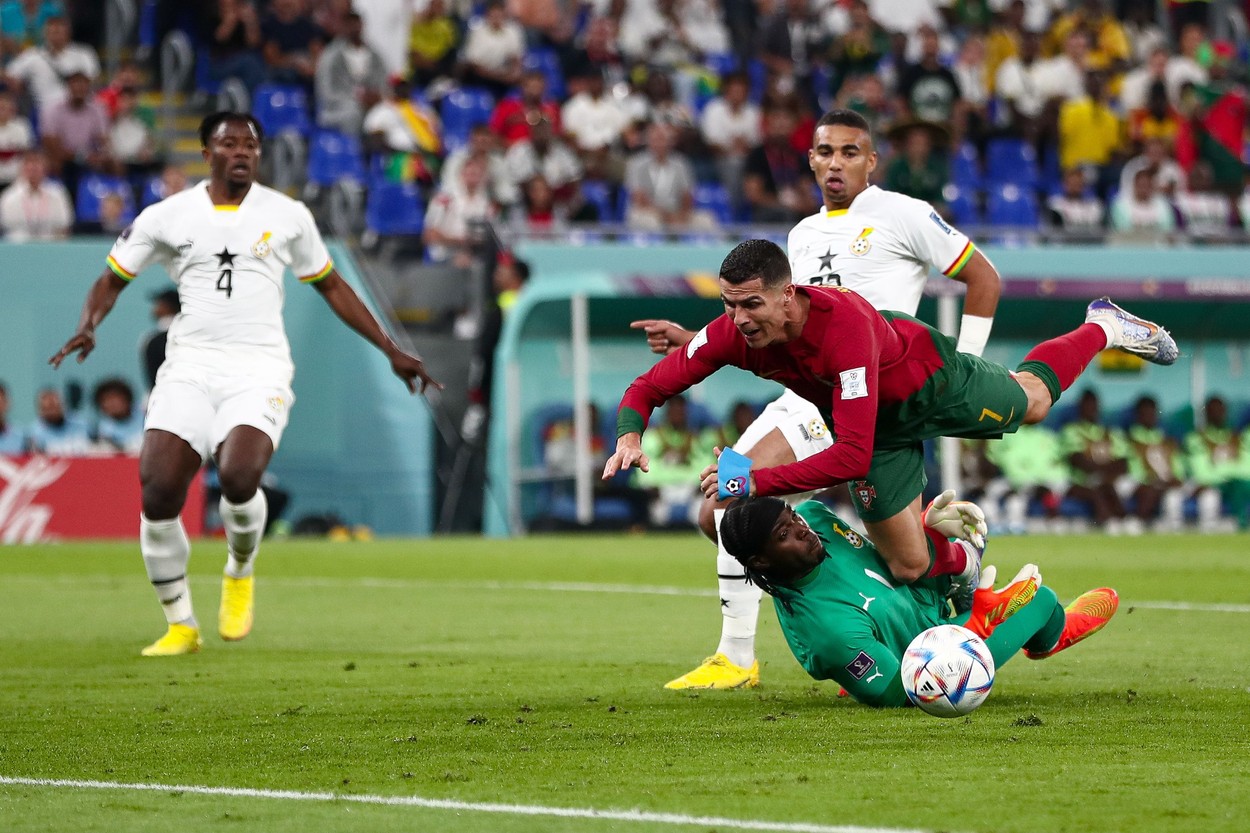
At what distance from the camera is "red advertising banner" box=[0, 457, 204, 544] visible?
1895 cm

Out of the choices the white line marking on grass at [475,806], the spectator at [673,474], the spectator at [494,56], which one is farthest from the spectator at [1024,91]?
the white line marking on grass at [475,806]

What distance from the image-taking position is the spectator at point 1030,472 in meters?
21.7

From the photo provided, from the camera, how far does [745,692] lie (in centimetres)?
784

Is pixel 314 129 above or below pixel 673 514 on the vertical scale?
above

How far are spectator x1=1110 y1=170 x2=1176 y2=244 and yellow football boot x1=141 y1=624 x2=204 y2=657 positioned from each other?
1623 cm

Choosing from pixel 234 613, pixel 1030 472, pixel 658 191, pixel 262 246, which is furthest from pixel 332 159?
pixel 234 613

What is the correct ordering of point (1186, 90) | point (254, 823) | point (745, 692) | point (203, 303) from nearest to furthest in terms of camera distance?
point (254, 823), point (745, 692), point (203, 303), point (1186, 90)

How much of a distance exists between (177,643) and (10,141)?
42.9 feet

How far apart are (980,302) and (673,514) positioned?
509 inches

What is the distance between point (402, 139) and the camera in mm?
22156

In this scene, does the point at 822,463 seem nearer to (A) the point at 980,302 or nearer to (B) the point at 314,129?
(A) the point at 980,302

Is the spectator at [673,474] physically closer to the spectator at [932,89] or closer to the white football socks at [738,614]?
the spectator at [932,89]

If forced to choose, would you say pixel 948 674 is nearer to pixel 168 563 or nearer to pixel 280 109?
pixel 168 563

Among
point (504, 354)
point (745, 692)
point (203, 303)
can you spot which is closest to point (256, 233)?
point (203, 303)
